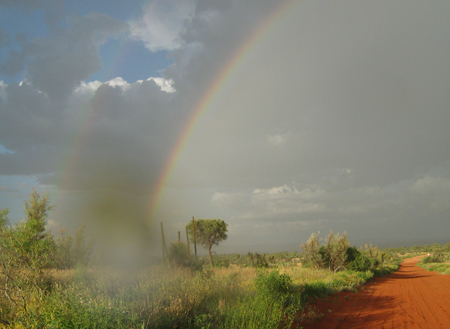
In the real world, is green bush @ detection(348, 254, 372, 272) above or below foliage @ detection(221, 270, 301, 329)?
below

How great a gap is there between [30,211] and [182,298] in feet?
50.8

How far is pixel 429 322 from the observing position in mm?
9969

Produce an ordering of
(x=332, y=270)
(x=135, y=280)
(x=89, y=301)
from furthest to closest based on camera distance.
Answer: (x=332, y=270) < (x=135, y=280) < (x=89, y=301)

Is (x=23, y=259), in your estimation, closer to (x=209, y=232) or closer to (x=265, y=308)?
(x=265, y=308)

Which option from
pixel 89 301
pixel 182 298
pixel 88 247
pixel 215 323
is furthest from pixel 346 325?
pixel 88 247

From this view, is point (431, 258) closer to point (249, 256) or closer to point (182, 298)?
point (249, 256)

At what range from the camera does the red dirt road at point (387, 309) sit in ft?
32.1

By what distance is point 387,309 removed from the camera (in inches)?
471

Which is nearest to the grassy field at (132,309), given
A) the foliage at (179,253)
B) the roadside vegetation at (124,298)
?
the roadside vegetation at (124,298)

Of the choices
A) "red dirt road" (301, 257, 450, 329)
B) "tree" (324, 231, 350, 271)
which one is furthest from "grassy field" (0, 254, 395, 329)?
"tree" (324, 231, 350, 271)

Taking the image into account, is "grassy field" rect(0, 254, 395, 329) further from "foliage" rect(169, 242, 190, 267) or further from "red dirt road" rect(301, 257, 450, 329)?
"foliage" rect(169, 242, 190, 267)

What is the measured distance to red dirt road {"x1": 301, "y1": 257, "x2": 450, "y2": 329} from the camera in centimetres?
980

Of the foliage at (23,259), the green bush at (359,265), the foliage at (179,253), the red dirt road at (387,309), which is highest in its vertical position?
the foliage at (23,259)

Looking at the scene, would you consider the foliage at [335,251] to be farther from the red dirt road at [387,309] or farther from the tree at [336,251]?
the red dirt road at [387,309]
